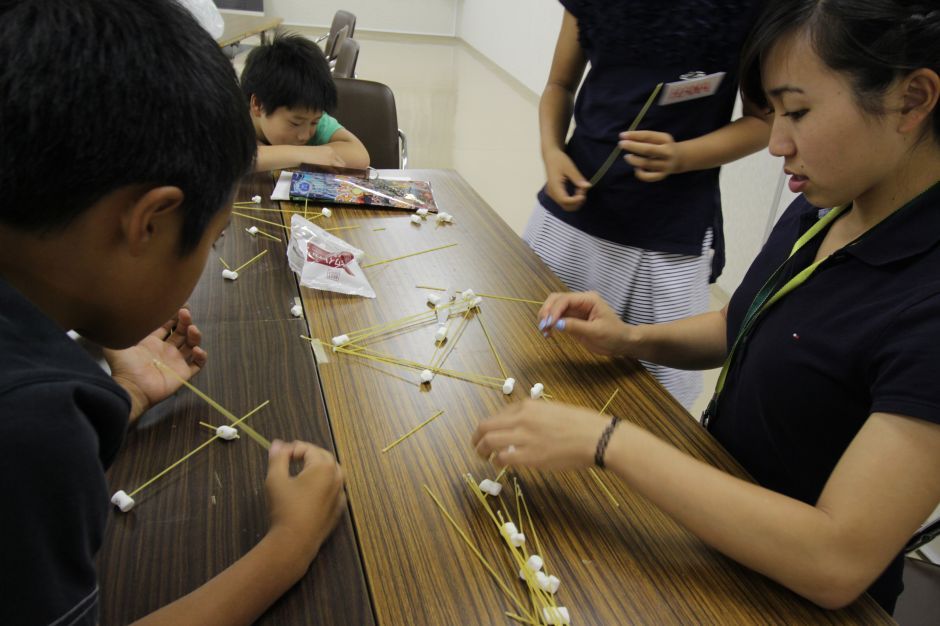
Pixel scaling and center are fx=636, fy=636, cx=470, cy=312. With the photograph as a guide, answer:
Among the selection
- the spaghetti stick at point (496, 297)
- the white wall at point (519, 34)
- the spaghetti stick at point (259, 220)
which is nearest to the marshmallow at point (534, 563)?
the spaghetti stick at point (496, 297)

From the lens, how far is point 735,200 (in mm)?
3412

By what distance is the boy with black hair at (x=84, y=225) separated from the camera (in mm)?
515

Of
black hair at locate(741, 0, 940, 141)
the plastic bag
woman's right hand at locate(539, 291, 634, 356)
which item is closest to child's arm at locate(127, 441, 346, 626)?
woman's right hand at locate(539, 291, 634, 356)

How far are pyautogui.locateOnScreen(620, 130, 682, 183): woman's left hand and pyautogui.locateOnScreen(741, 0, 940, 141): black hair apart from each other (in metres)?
0.48

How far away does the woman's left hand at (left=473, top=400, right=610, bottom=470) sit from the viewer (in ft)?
2.89

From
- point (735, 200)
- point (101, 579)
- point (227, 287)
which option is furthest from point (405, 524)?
point (735, 200)

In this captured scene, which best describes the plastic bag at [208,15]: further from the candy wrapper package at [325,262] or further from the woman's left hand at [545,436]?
the woman's left hand at [545,436]

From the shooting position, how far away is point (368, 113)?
2686 mm

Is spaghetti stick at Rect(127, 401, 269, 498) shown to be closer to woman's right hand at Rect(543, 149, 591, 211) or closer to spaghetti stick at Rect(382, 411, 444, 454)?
spaghetti stick at Rect(382, 411, 444, 454)

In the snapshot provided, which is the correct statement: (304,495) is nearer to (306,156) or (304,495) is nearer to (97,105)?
(97,105)

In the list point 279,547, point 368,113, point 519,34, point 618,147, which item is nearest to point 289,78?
point 368,113

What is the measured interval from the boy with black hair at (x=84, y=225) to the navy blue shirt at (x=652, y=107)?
40.0 inches

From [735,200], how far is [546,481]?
292 centimetres

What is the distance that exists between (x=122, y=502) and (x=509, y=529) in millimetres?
514
